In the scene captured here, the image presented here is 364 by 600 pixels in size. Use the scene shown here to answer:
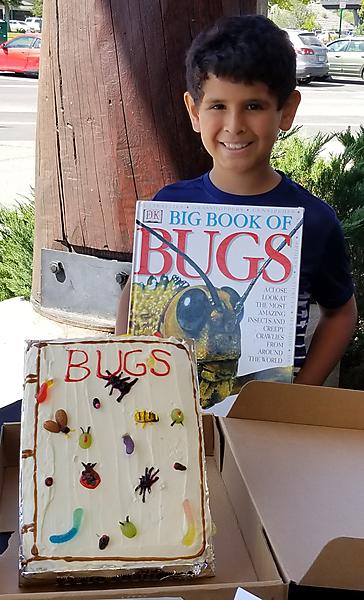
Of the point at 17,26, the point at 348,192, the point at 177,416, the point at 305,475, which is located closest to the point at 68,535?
the point at 177,416

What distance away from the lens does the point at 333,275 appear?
159cm

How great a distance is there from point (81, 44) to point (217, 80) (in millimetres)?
956

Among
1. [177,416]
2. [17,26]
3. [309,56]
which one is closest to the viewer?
[177,416]

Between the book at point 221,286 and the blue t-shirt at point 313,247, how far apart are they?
221 mm

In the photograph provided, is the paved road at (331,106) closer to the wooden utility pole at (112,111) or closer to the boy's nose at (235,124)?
the wooden utility pole at (112,111)

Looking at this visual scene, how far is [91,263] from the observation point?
2441mm

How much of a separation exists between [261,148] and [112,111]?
92 centimetres

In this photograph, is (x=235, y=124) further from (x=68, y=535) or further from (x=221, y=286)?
(x=68, y=535)

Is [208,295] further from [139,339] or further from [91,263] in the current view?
[91,263]

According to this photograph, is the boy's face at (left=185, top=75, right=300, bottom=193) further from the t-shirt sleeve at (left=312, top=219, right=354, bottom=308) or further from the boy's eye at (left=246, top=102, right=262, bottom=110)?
the t-shirt sleeve at (left=312, top=219, right=354, bottom=308)

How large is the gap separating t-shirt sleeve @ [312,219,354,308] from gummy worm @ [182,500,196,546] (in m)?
0.82

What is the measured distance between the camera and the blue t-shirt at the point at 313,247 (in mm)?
1560

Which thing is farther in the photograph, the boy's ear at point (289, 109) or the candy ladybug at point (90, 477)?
the boy's ear at point (289, 109)

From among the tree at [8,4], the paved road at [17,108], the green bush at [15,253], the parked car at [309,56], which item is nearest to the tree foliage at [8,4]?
the tree at [8,4]
